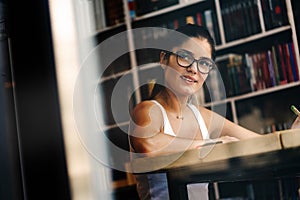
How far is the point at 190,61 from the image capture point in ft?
4.37

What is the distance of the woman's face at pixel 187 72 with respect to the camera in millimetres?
1338

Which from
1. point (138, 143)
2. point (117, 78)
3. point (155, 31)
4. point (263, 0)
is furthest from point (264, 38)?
point (138, 143)

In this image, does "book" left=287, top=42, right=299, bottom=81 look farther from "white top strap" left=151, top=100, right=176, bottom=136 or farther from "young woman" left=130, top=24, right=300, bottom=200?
"white top strap" left=151, top=100, right=176, bottom=136

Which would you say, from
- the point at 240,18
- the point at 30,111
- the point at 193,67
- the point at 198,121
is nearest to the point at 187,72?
the point at 193,67

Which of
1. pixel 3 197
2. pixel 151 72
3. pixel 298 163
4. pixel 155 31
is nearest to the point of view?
pixel 298 163

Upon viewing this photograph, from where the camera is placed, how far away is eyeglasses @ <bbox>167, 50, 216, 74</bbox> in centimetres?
133

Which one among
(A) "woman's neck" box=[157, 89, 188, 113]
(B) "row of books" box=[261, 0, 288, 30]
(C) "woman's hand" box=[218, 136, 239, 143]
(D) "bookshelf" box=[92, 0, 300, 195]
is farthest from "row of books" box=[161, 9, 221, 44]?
(C) "woman's hand" box=[218, 136, 239, 143]

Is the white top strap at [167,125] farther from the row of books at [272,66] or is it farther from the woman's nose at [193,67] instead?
the row of books at [272,66]

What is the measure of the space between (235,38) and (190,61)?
62cm

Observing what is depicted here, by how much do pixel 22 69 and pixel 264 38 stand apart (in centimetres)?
92

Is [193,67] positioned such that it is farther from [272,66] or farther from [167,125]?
[272,66]

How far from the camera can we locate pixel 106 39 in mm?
1502

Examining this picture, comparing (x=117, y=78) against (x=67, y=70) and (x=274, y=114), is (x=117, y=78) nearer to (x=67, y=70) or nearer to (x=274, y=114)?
(x=67, y=70)

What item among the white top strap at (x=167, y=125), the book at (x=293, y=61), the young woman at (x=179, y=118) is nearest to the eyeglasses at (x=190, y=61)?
the young woman at (x=179, y=118)
